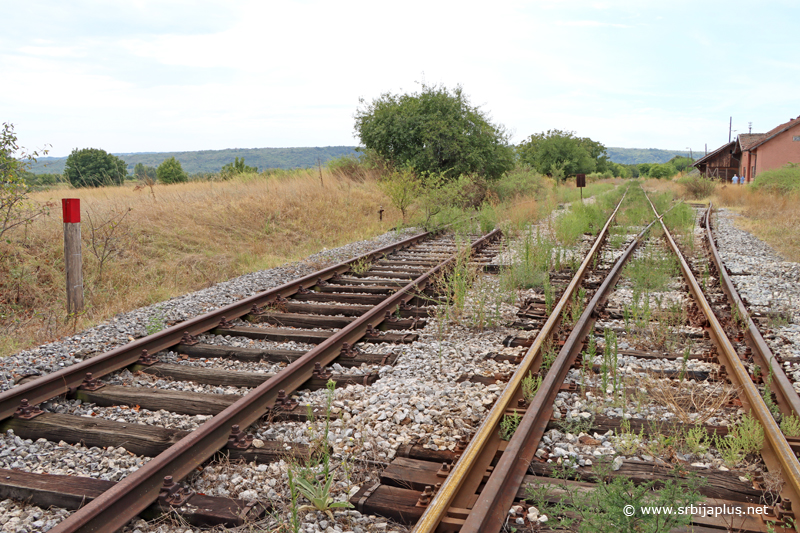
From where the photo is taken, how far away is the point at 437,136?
72.7ft

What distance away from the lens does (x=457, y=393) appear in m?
4.34

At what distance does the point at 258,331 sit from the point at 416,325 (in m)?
1.75

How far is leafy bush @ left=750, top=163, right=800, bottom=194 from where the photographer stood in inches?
934

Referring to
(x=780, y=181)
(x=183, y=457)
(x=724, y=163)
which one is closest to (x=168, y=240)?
(x=183, y=457)

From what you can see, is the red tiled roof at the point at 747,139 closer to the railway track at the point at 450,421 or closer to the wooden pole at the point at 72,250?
the railway track at the point at 450,421

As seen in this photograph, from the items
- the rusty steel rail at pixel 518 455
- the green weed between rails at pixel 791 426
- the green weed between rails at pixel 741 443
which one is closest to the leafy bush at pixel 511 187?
the rusty steel rail at pixel 518 455

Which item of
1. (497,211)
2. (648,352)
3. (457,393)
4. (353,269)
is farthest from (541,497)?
(497,211)

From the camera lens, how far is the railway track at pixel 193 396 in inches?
115

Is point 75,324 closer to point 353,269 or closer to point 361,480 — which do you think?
point 353,269

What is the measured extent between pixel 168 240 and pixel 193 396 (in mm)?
9213

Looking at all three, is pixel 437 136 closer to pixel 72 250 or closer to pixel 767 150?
pixel 72 250

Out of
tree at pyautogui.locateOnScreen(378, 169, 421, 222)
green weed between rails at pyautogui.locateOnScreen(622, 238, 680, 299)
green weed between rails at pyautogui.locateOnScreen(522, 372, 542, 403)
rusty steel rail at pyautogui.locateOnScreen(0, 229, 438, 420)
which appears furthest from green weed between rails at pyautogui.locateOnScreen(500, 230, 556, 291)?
tree at pyautogui.locateOnScreen(378, 169, 421, 222)

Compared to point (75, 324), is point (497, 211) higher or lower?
higher

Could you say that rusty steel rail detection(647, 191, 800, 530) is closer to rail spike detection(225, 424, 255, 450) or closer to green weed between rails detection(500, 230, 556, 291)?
green weed between rails detection(500, 230, 556, 291)
